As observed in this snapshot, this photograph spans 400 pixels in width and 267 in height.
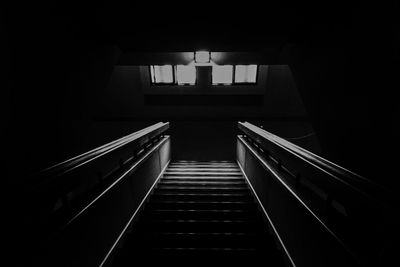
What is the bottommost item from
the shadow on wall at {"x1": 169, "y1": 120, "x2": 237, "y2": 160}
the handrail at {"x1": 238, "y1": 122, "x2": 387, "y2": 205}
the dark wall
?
the shadow on wall at {"x1": 169, "y1": 120, "x2": 237, "y2": 160}

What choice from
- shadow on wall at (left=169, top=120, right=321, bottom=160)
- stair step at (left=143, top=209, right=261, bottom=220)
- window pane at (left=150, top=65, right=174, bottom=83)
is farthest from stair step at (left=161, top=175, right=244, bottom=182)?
window pane at (left=150, top=65, right=174, bottom=83)

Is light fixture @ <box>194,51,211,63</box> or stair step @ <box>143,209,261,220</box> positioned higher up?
light fixture @ <box>194,51,211,63</box>

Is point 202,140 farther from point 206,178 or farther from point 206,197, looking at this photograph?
point 206,197

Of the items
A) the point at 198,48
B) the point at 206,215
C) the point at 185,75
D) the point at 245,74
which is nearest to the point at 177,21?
the point at 198,48

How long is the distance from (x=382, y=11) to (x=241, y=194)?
252 cm

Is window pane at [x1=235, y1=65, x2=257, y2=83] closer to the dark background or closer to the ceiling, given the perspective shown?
the dark background

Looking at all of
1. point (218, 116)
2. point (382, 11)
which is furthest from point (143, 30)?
point (218, 116)

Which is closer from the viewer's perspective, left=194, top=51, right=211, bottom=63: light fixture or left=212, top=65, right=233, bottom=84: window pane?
left=194, top=51, right=211, bottom=63: light fixture

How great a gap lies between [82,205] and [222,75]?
7.57 meters

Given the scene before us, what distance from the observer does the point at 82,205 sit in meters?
1.53

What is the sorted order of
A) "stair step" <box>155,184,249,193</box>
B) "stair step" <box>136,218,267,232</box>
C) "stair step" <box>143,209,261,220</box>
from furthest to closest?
"stair step" <box>155,184,249,193</box> < "stair step" <box>143,209,261,220</box> < "stair step" <box>136,218,267,232</box>

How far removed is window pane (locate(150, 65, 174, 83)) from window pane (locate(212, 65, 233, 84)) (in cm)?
159

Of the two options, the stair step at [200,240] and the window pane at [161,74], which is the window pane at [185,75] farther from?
the stair step at [200,240]

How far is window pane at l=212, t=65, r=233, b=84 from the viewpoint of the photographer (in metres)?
8.25
